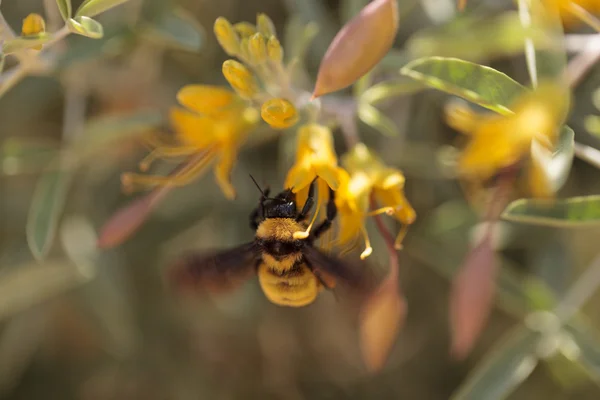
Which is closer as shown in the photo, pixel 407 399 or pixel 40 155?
pixel 40 155

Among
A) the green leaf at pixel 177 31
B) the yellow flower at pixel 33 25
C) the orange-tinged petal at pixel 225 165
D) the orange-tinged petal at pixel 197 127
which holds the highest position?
the yellow flower at pixel 33 25

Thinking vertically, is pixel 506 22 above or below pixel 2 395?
above

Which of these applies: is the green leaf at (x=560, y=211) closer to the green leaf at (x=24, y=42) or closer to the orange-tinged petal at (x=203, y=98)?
the orange-tinged petal at (x=203, y=98)

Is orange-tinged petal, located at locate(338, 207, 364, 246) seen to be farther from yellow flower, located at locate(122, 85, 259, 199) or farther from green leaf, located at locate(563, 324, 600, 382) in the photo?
green leaf, located at locate(563, 324, 600, 382)

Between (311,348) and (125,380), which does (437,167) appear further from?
(125,380)

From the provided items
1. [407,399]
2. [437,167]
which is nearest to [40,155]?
[437,167]

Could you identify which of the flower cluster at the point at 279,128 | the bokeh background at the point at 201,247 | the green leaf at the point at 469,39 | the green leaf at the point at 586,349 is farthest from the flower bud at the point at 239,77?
the green leaf at the point at 586,349

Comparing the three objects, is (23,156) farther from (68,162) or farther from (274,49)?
(274,49)
